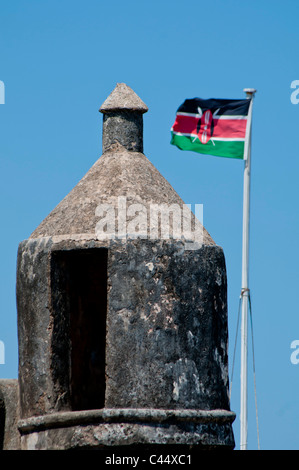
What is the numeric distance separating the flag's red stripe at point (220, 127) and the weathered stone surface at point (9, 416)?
4.15 metres

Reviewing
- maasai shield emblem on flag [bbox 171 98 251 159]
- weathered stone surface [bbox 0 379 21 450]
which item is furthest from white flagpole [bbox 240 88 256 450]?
weathered stone surface [bbox 0 379 21 450]

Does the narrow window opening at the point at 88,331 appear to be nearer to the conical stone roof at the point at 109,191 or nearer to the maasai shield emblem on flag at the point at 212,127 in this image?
the conical stone roof at the point at 109,191

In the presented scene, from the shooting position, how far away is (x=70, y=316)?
35.7ft

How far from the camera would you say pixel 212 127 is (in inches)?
553

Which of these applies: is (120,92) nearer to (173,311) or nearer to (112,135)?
(112,135)

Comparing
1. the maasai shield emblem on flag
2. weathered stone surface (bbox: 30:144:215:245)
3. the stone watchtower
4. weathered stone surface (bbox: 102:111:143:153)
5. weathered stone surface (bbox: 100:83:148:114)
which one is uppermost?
the maasai shield emblem on flag

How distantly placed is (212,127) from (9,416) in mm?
4507

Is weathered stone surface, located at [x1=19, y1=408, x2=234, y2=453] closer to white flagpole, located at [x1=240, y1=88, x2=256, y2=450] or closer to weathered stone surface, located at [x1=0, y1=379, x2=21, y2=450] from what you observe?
weathered stone surface, located at [x1=0, y1=379, x2=21, y2=450]

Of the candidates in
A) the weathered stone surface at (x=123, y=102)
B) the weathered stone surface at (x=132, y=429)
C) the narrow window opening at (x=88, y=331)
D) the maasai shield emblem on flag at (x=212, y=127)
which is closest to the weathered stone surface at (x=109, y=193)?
the weathered stone surface at (x=123, y=102)

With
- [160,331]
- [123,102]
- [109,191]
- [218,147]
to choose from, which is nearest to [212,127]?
[218,147]

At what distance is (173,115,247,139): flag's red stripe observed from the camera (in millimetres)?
14031

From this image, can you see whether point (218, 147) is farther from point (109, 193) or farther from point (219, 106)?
point (109, 193)
